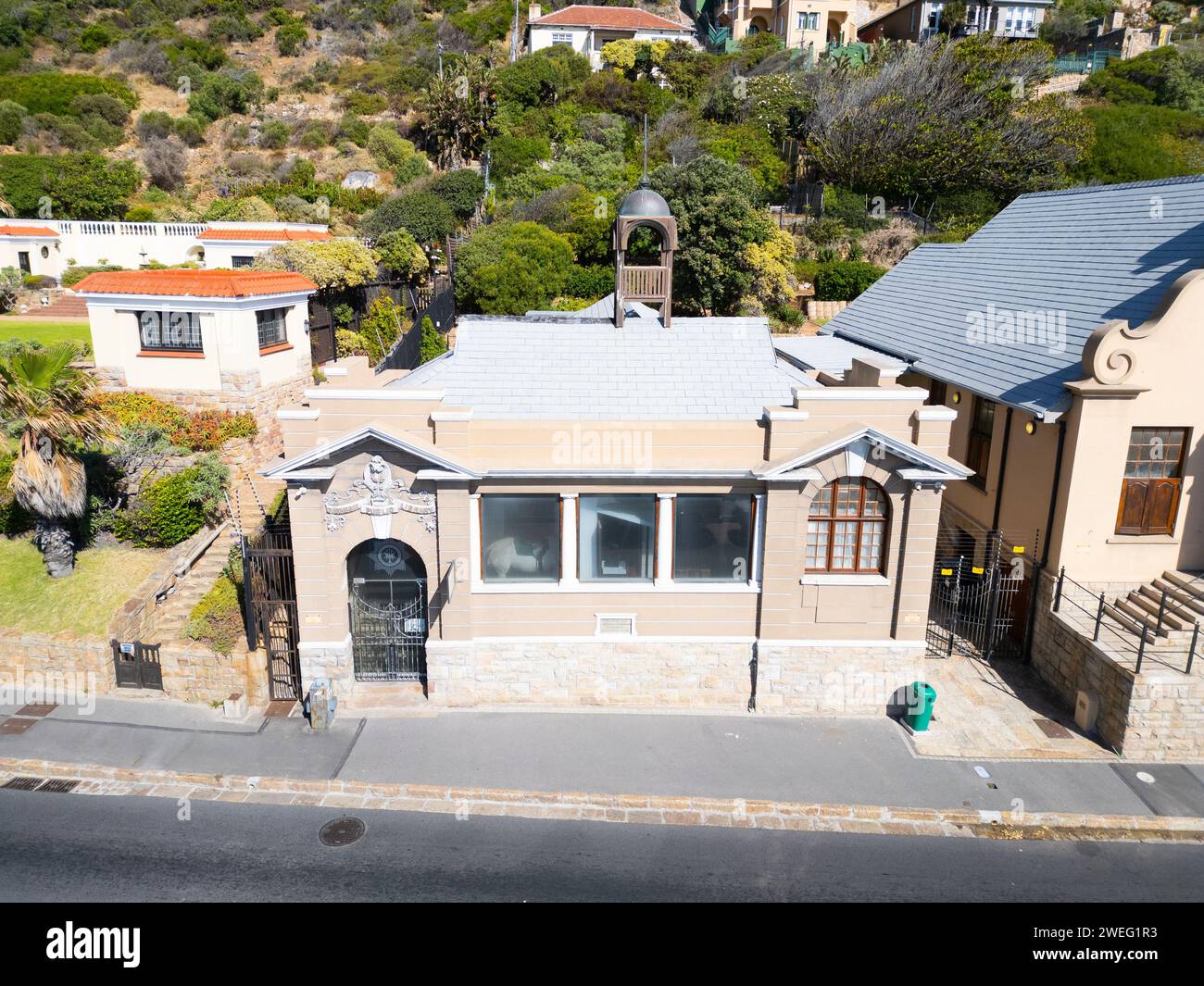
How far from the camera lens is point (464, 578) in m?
15.0

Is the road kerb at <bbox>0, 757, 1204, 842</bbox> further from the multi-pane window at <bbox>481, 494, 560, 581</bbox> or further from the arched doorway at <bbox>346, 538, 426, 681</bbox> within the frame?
the multi-pane window at <bbox>481, 494, 560, 581</bbox>

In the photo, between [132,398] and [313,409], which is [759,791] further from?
[132,398]

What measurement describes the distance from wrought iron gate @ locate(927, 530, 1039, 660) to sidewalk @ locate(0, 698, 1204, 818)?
12.2 feet

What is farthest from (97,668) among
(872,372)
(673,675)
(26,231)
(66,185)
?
(66,185)

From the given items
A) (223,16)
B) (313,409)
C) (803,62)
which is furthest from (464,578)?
(223,16)

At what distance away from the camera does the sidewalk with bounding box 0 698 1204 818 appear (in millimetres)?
13555

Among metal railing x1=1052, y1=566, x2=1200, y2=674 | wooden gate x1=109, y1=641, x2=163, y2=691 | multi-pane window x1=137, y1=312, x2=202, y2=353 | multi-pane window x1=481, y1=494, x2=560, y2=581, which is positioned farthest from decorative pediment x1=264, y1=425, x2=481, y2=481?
multi-pane window x1=137, y1=312, x2=202, y2=353

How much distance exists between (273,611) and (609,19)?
71432 mm

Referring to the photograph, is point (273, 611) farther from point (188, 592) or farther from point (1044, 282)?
point (1044, 282)

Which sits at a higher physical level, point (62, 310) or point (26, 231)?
point (26, 231)

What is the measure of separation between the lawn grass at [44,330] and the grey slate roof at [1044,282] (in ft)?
94.6

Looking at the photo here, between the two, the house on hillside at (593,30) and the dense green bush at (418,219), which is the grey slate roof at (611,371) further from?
the house on hillside at (593,30)

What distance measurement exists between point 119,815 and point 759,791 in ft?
35.4

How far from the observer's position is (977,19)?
209 feet
